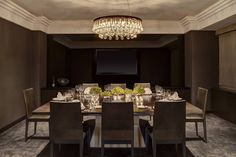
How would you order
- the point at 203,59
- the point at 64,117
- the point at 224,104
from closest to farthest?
the point at 64,117 < the point at 224,104 < the point at 203,59

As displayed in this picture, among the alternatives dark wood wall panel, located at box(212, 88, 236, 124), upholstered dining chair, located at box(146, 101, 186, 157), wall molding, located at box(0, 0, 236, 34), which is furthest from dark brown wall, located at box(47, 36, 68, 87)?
upholstered dining chair, located at box(146, 101, 186, 157)

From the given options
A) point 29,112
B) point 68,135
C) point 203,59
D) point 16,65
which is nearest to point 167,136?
point 68,135

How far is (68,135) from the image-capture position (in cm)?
290

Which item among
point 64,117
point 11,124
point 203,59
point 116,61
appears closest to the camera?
point 64,117

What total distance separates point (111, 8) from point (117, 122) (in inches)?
116

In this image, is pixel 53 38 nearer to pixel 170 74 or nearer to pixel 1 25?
pixel 1 25

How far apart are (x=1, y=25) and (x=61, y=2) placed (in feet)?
3.82

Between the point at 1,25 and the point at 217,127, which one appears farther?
the point at 217,127

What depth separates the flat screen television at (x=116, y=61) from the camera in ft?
27.8

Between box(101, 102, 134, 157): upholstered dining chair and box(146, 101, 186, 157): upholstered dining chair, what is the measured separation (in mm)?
289

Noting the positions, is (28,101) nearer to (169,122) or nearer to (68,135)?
(68,135)

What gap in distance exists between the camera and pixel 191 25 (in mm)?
6098

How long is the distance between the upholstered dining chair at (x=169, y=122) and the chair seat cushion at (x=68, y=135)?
34.5 inches

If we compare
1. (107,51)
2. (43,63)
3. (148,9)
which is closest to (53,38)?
(43,63)
